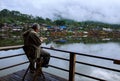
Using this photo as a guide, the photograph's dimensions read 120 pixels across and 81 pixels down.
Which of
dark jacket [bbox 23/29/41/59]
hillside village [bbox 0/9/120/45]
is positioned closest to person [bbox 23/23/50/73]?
dark jacket [bbox 23/29/41/59]

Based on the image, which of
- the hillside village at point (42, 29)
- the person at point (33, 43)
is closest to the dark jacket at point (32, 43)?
the person at point (33, 43)

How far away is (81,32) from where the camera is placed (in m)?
82.2

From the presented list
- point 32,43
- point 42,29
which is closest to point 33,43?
point 32,43

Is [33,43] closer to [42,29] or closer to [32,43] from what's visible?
[32,43]

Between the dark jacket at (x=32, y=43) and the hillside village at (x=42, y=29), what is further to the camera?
the hillside village at (x=42, y=29)

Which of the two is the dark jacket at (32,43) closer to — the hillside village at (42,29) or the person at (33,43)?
the person at (33,43)

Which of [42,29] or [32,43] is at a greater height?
[32,43]

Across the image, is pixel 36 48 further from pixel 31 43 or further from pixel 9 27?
pixel 9 27

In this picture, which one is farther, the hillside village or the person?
the hillside village

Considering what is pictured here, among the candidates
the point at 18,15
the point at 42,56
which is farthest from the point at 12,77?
the point at 18,15

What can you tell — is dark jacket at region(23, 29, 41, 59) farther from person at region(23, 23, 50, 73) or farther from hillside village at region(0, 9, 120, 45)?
hillside village at region(0, 9, 120, 45)

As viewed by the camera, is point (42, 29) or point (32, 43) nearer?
point (32, 43)

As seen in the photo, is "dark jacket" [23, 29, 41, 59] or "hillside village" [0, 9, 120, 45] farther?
"hillside village" [0, 9, 120, 45]

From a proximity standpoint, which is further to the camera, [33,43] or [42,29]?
[42,29]
